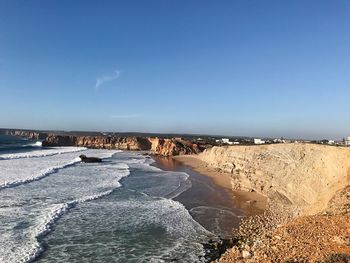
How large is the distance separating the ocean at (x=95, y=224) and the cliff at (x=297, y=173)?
6065mm

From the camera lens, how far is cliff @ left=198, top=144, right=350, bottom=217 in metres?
19.6

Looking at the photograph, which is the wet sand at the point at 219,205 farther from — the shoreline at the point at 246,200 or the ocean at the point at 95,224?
the ocean at the point at 95,224

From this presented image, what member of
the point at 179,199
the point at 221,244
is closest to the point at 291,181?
the point at 179,199

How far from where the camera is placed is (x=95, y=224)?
795 inches

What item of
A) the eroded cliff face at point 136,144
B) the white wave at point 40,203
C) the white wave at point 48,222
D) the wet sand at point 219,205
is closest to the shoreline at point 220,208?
the wet sand at point 219,205

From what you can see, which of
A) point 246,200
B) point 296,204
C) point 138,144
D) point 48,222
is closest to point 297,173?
point 296,204

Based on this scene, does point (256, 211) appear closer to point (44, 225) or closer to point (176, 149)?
point (44, 225)

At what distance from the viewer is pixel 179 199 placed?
28.5 metres

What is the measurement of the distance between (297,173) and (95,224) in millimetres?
12951

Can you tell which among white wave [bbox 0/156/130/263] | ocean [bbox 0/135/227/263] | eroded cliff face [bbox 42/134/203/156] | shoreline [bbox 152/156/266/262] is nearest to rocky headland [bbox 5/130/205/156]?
eroded cliff face [bbox 42/134/203/156]

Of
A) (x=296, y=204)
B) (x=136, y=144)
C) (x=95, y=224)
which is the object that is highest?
(x=136, y=144)

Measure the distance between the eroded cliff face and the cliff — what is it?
151 feet

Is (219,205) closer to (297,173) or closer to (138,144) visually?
(297,173)

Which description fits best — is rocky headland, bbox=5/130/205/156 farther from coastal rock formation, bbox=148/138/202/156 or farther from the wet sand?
the wet sand
